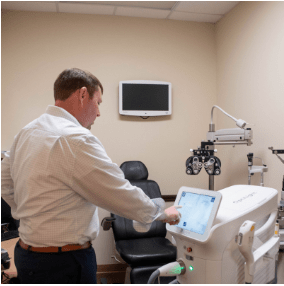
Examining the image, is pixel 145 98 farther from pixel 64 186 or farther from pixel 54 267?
pixel 54 267

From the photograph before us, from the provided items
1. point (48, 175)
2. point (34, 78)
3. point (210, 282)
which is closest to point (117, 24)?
point (34, 78)

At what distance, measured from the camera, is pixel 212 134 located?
2.66 metres

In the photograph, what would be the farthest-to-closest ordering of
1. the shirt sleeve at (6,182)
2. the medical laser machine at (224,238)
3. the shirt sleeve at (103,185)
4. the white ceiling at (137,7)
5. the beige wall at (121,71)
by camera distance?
1. the beige wall at (121,71)
2. the white ceiling at (137,7)
3. the shirt sleeve at (6,182)
4. the medical laser machine at (224,238)
5. the shirt sleeve at (103,185)

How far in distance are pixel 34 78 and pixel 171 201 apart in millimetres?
1995

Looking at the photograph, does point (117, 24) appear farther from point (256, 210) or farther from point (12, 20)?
point (256, 210)

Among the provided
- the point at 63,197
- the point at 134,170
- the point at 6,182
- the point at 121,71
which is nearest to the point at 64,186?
the point at 63,197

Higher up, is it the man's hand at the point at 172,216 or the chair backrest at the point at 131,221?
the man's hand at the point at 172,216

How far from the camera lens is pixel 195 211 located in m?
1.36

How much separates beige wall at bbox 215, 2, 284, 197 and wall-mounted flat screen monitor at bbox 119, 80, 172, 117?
0.64 metres

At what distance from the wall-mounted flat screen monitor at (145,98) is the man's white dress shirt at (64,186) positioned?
199 centimetres

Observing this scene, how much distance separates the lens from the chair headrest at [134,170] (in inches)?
117

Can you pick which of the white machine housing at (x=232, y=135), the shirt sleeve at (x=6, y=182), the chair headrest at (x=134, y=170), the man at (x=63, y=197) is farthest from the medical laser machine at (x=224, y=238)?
the chair headrest at (x=134, y=170)

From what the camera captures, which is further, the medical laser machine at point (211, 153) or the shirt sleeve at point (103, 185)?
the medical laser machine at point (211, 153)

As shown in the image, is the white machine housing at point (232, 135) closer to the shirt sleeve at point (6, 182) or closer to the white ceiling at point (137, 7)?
the white ceiling at point (137, 7)
